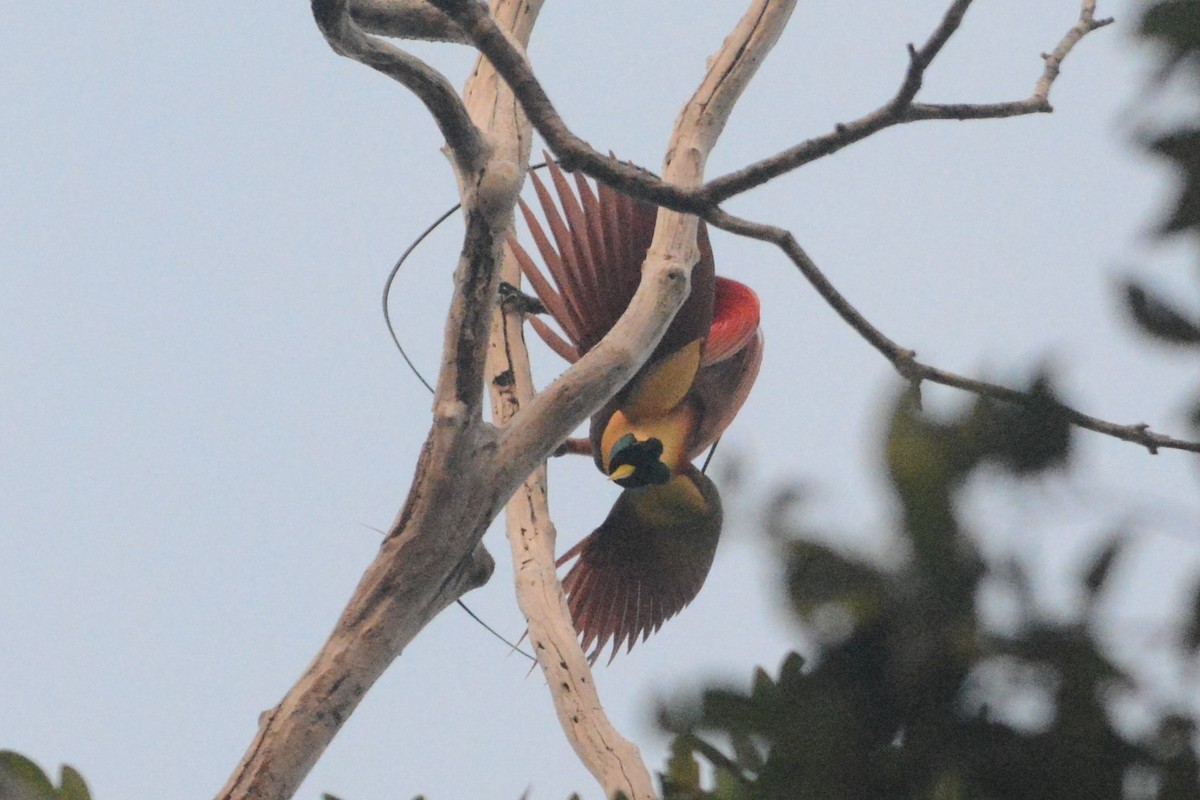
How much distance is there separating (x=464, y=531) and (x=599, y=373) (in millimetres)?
308

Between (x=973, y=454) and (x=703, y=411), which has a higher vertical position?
(x=703, y=411)

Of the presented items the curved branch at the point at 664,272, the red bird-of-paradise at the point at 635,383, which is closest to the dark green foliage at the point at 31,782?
the curved branch at the point at 664,272

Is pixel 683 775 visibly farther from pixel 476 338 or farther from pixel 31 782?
pixel 476 338

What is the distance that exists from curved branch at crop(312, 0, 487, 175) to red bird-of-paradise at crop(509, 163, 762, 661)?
22.6 inches

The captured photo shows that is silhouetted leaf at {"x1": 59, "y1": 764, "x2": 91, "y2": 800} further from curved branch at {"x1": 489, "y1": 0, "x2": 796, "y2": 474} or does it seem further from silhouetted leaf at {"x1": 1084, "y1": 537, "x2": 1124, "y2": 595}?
silhouetted leaf at {"x1": 1084, "y1": 537, "x2": 1124, "y2": 595}

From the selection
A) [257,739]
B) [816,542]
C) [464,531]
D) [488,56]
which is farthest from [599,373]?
[816,542]

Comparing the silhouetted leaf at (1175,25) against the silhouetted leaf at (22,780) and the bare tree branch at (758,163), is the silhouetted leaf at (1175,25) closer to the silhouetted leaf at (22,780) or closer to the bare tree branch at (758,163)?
the bare tree branch at (758,163)

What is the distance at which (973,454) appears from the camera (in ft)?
2.15

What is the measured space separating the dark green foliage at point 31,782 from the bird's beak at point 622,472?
1142mm

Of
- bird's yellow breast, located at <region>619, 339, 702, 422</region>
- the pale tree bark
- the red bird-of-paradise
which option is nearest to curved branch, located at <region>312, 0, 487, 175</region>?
the pale tree bark

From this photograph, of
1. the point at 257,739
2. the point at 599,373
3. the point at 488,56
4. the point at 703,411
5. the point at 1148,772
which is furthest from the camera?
the point at 703,411

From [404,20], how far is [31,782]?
106 cm

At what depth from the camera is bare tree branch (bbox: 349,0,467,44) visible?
5.63 ft

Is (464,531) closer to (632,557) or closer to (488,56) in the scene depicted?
(488,56)
